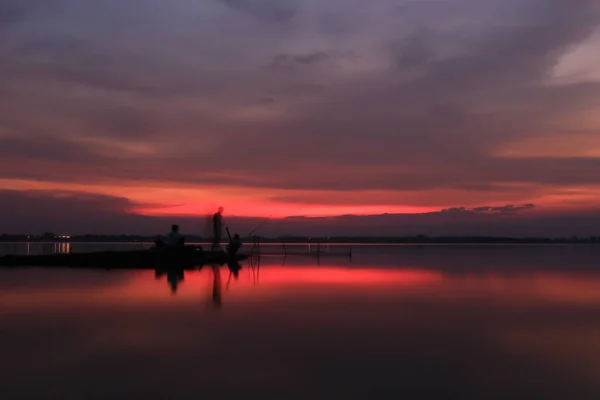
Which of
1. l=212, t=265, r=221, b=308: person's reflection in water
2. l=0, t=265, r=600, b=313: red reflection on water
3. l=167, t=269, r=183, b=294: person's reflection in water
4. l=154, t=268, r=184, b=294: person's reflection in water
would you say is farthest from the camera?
l=154, t=268, r=184, b=294: person's reflection in water

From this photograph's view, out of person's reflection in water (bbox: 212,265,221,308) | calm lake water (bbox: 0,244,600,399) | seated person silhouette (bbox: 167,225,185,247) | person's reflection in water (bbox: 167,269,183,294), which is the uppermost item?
seated person silhouette (bbox: 167,225,185,247)

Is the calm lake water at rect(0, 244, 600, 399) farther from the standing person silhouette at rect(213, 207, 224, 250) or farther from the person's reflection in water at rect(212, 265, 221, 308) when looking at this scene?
the standing person silhouette at rect(213, 207, 224, 250)

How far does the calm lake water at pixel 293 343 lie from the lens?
8.45m

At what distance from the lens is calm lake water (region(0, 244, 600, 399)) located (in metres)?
8.45

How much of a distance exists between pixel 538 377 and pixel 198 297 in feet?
40.1

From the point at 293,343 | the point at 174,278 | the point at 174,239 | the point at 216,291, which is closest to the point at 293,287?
the point at 216,291

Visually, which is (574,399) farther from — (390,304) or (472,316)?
(390,304)

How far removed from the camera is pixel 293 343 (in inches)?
456

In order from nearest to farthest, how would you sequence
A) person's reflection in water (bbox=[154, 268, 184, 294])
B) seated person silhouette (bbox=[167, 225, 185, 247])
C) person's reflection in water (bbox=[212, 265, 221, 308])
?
person's reflection in water (bbox=[212, 265, 221, 308]), person's reflection in water (bbox=[154, 268, 184, 294]), seated person silhouette (bbox=[167, 225, 185, 247])

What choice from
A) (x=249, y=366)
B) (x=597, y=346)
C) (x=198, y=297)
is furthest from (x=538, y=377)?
(x=198, y=297)

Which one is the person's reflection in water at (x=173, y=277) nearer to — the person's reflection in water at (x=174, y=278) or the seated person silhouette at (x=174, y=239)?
the person's reflection in water at (x=174, y=278)

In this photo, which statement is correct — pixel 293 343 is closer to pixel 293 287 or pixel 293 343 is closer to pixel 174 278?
pixel 293 287

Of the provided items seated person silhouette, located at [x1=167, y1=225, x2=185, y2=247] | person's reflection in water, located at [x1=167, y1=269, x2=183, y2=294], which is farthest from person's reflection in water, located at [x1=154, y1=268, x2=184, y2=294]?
seated person silhouette, located at [x1=167, y1=225, x2=185, y2=247]

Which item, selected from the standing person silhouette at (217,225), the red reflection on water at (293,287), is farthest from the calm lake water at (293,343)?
the standing person silhouette at (217,225)
